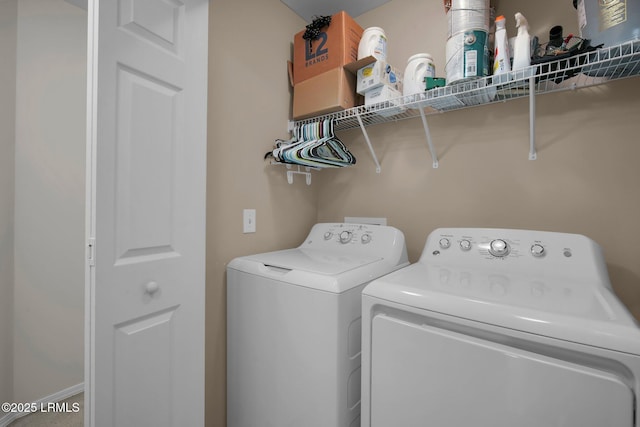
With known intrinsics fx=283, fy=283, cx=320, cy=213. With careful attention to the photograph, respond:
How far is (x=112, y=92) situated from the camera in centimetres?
98

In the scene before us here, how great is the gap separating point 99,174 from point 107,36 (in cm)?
47

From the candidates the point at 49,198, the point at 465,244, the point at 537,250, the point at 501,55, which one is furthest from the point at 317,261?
the point at 49,198

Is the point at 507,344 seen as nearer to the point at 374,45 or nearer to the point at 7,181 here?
the point at 374,45

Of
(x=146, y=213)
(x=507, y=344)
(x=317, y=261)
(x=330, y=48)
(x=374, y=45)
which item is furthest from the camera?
(x=330, y=48)

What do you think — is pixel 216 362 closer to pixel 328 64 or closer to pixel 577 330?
pixel 577 330

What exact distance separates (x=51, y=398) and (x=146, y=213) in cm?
192

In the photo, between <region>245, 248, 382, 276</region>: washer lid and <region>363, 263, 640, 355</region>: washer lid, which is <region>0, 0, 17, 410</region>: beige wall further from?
<region>363, 263, 640, 355</region>: washer lid

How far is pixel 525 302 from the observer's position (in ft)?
2.60

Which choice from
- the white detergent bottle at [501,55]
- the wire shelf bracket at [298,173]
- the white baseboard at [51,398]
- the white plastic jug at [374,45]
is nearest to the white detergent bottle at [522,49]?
the white detergent bottle at [501,55]

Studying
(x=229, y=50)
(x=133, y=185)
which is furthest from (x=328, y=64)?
(x=133, y=185)

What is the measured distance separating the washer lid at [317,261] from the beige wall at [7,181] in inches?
61.4

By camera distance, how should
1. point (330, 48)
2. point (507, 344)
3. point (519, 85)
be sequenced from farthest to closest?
point (330, 48) < point (519, 85) < point (507, 344)

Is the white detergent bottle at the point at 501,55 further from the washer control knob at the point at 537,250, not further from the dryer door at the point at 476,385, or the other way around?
the dryer door at the point at 476,385

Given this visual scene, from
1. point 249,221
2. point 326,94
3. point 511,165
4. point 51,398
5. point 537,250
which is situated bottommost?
point 51,398
